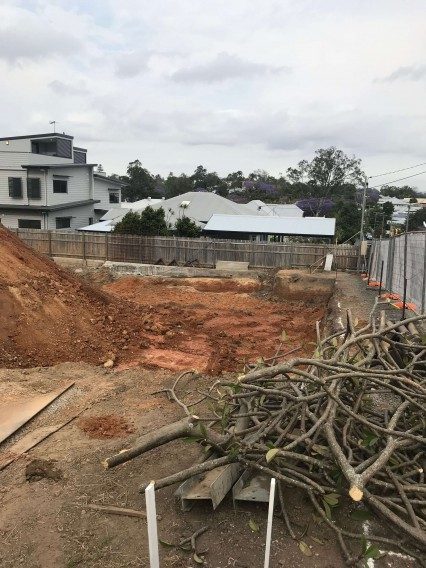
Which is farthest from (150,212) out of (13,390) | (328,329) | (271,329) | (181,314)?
(13,390)

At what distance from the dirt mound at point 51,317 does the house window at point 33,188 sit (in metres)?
20.1

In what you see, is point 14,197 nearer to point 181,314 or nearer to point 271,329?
point 181,314

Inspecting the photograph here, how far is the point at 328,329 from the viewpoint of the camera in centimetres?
1124

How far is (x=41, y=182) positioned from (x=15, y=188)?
1997 millimetres

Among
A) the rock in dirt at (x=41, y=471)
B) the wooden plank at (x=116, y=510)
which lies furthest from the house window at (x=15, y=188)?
the wooden plank at (x=116, y=510)

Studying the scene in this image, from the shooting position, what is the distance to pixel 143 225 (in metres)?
24.8

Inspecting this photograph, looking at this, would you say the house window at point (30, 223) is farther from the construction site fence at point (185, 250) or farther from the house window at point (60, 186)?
the construction site fence at point (185, 250)

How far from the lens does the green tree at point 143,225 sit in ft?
81.1

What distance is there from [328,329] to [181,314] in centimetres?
506

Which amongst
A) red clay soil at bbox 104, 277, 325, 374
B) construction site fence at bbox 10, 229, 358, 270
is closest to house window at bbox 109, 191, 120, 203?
construction site fence at bbox 10, 229, 358, 270

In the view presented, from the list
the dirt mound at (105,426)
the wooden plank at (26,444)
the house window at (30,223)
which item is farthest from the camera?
the house window at (30,223)

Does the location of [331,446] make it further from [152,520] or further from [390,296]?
[390,296]

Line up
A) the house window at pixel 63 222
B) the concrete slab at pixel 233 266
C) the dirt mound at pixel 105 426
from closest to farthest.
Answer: the dirt mound at pixel 105 426
the concrete slab at pixel 233 266
the house window at pixel 63 222

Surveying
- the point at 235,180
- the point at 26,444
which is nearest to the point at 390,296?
the point at 26,444
